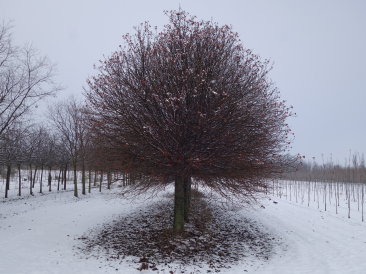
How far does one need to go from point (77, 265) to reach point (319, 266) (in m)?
8.64

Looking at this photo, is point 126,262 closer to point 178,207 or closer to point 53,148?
point 178,207

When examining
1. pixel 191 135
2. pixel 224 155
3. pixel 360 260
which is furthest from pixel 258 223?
pixel 191 135

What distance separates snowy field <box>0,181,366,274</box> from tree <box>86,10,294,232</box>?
8.82 feet

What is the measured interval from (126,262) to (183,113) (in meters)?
5.79

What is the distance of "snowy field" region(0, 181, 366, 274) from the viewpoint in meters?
8.81

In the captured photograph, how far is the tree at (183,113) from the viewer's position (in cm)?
1024

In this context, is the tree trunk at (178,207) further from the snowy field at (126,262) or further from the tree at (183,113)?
the snowy field at (126,262)

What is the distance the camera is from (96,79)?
38.8 feet

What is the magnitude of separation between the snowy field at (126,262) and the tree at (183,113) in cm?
269

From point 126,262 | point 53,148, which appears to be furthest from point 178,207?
point 53,148

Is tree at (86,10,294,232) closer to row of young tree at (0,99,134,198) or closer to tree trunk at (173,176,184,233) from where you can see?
Result: tree trunk at (173,176,184,233)

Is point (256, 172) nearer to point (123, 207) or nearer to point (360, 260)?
point (360, 260)

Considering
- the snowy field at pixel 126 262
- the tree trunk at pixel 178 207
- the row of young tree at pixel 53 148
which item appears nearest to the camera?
the snowy field at pixel 126 262

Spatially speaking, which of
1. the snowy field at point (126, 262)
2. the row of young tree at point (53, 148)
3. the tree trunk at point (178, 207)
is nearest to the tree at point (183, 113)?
the tree trunk at point (178, 207)
